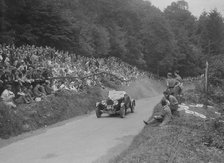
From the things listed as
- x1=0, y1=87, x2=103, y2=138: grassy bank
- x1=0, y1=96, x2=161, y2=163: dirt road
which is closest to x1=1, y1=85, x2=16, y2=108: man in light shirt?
x1=0, y1=87, x2=103, y2=138: grassy bank

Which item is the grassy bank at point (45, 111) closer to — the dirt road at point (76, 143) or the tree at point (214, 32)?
the dirt road at point (76, 143)

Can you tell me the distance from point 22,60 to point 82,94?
670 cm

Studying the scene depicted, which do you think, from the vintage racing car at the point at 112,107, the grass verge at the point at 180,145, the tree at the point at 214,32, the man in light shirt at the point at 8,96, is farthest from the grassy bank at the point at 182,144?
the tree at the point at 214,32

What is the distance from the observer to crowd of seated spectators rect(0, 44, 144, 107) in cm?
2161

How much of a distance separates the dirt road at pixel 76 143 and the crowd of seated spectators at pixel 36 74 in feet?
9.09

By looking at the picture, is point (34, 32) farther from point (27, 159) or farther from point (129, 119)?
point (27, 159)

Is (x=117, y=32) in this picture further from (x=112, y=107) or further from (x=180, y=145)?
(x=180, y=145)

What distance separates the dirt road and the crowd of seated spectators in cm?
277

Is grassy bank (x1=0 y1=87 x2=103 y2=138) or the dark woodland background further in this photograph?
the dark woodland background

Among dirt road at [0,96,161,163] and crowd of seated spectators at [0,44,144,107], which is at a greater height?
crowd of seated spectators at [0,44,144,107]

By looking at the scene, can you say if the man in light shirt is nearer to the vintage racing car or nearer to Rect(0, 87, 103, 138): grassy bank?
Rect(0, 87, 103, 138): grassy bank

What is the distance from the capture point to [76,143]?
16.5m

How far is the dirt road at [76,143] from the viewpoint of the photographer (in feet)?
46.4

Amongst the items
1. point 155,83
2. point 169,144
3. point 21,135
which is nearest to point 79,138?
point 21,135
